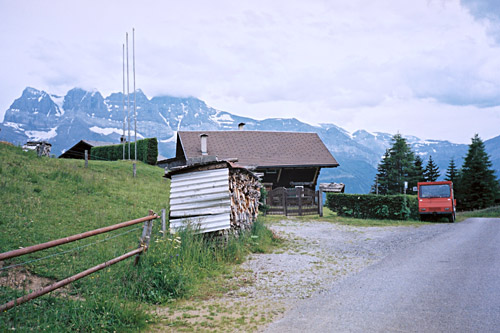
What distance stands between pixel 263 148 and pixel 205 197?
87.5 ft

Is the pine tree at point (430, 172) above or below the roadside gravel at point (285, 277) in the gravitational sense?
above

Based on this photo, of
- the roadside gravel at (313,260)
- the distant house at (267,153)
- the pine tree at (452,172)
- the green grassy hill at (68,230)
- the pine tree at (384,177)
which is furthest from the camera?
the pine tree at (452,172)

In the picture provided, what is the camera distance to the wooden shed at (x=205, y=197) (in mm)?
9039

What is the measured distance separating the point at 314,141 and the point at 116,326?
3504cm

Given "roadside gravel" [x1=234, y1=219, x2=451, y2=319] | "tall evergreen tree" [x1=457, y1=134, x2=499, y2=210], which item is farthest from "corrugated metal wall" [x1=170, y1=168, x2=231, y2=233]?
"tall evergreen tree" [x1=457, y1=134, x2=499, y2=210]

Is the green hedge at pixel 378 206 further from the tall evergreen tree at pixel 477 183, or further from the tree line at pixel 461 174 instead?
the tall evergreen tree at pixel 477 183

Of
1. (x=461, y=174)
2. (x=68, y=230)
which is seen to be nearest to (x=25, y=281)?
(x=68, y=230)

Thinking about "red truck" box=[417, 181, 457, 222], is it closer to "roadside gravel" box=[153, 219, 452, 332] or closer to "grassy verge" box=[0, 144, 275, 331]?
"roadside gravel" box=[153, 219, 452, 332]

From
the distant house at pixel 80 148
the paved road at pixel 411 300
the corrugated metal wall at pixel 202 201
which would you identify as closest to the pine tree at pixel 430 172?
the distant house at pixel 80 148

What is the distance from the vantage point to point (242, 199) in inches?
435

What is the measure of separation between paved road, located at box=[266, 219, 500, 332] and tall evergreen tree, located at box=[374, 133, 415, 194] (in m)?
52.6

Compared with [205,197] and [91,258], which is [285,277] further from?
[91,258]

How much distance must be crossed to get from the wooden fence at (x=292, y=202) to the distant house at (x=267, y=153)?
8535mm

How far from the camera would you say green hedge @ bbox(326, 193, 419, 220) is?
21.4m
